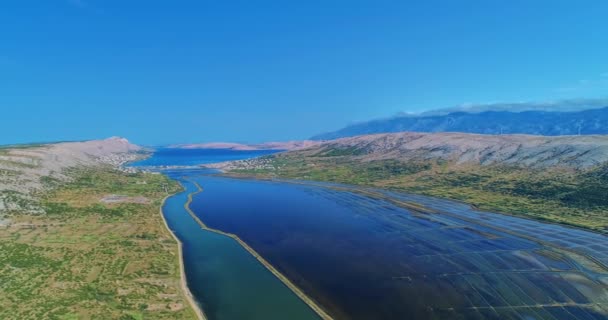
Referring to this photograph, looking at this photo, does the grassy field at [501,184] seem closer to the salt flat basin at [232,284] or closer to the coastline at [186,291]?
the salt flat basin at [232,284]

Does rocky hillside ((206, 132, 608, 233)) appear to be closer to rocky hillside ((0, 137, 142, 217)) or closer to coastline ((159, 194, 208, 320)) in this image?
coastline ((159, 194, 208, 320))

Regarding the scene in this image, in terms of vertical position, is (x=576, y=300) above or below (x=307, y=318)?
below

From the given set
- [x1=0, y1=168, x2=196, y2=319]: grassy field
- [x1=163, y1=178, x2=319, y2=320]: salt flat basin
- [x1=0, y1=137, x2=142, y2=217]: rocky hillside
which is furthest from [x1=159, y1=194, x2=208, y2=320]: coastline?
[x1=0, y1=137, x2=142, y2=217]: rocky hillside

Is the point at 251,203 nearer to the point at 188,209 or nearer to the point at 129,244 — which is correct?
the point at 188,209

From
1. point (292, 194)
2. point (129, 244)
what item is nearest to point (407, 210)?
point (292, 194)

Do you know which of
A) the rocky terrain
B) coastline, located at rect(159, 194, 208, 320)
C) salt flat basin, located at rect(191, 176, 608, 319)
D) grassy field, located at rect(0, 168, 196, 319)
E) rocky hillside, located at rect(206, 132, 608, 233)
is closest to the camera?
grassy field, located at rect(0, 168, 196, 319)

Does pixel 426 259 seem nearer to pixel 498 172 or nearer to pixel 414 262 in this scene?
pixel 414 262
